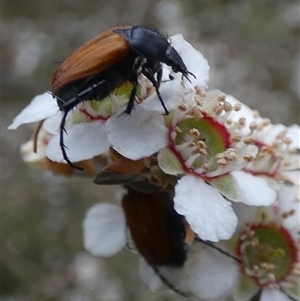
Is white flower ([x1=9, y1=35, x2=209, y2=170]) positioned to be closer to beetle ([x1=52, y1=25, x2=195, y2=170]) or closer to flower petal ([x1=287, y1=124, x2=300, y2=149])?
beetle ([x1=52, y1=25, x2=195, y2=170])

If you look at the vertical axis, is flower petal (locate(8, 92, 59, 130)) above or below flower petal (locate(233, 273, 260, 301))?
above

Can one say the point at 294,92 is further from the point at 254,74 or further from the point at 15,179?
the point at 15,179

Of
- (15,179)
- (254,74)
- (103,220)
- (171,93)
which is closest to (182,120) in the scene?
(171,93)

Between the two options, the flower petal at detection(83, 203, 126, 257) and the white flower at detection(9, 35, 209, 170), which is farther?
the flower petal at detection(83, 203, 126, 257)

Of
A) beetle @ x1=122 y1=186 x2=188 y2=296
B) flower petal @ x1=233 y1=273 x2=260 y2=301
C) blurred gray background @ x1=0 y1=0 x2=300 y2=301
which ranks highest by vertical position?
beetle @ x1=122 y1=186 x2=188 y2=296

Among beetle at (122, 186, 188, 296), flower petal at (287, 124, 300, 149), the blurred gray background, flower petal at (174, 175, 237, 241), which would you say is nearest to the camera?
flower petal at (174, 175, 237, 241)

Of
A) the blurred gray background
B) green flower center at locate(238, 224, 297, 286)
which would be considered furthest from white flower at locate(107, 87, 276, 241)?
the blurred gray background

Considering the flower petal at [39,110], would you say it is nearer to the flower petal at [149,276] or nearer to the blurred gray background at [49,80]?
the flower petal at [149,276]

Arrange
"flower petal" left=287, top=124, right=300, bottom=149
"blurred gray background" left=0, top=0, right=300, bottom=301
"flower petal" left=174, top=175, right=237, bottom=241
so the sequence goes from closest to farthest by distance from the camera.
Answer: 1. "flower petal" left=174, top=175, right=237, bottom=241
2. "flower petal" left=287, top=124, right=300, bottom=149
3. "blurred gray background" left=0, top=0, right=300, bottom=301
